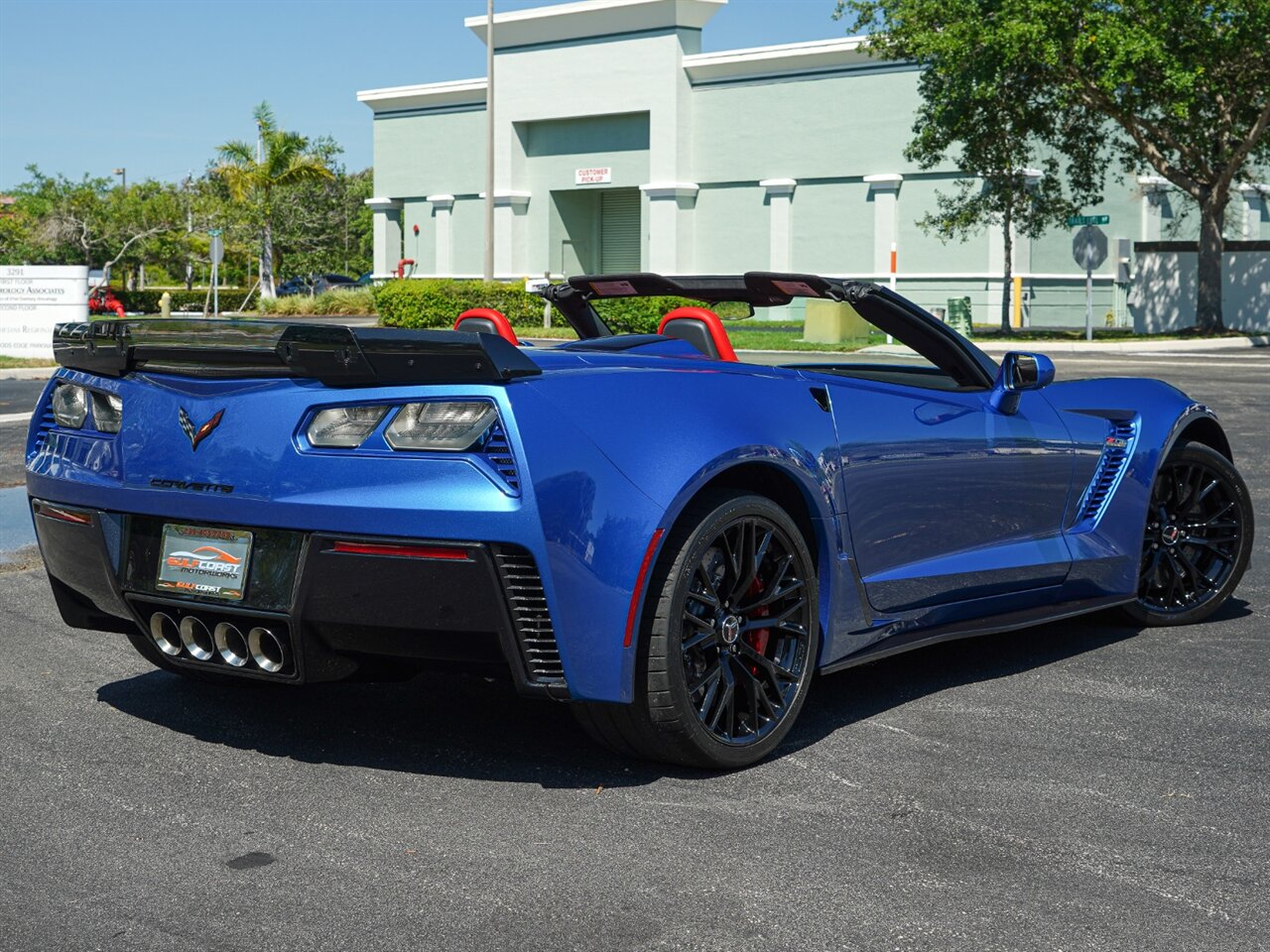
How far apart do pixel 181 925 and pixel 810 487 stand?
2083mm

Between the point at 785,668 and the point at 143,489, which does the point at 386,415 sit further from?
the point at 785,668

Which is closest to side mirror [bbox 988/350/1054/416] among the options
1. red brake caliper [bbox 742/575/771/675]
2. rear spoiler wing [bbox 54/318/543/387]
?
red brake caliper [bbox 742/575/771/675]

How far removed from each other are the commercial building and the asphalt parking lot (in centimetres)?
3964

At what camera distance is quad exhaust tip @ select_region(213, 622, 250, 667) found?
13.4 ft

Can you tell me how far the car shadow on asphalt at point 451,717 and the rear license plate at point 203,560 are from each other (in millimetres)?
624

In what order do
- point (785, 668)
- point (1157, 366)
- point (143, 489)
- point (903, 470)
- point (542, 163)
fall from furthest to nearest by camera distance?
point (542, 163)
point (1157, 366)
point (903, 470)
point (785, 668)
point (143, 489)

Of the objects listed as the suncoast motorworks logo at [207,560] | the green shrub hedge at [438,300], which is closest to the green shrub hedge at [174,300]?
the green shrub hedge at [438,300]

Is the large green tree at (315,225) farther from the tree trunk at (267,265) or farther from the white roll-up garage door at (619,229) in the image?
the white roll-up garage door at (619,229)

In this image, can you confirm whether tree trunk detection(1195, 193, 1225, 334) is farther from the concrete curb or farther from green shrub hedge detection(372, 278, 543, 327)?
green shrub hedge detection(372, 278, 543, 327)

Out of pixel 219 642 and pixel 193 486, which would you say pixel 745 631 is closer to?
pixel 219 642

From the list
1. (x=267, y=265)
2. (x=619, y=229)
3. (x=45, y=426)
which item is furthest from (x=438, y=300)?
(x=45, y=426)

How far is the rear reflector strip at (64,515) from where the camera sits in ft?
14.3

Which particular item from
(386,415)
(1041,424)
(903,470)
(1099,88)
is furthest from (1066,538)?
(1099,88)

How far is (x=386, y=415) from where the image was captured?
12.8 feet
